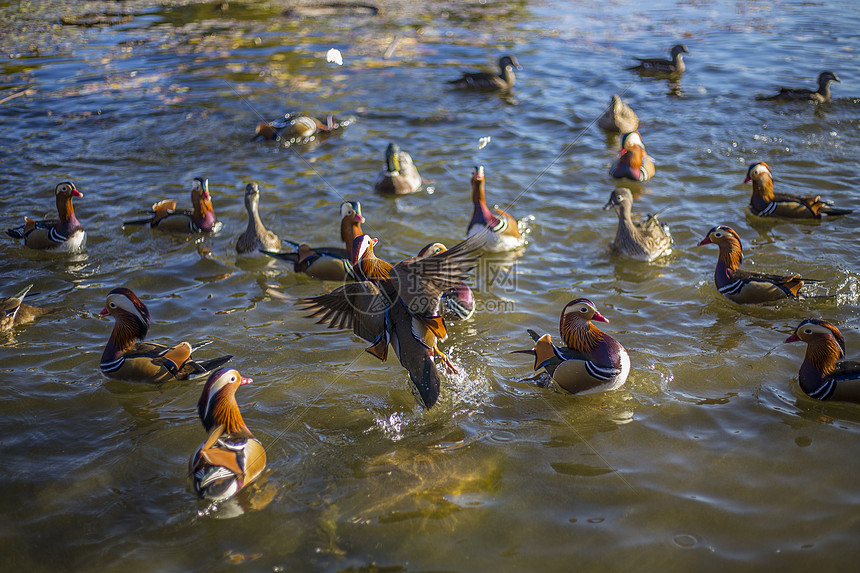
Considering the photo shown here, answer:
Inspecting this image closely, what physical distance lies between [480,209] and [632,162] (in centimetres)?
322

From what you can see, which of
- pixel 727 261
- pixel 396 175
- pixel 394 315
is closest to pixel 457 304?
pixel 394 315

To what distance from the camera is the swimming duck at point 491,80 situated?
14.6 meters

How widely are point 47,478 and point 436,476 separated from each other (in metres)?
3.03

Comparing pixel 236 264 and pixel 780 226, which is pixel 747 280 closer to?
pixel 780 226

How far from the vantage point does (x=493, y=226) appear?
337 inches

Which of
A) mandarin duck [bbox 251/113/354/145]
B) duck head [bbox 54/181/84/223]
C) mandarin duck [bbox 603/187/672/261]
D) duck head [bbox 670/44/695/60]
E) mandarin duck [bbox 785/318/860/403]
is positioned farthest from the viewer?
duck head [bbox 670/44/695/60]

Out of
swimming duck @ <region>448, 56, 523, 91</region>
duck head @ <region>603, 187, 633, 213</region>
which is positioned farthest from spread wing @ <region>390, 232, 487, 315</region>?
swimming duck @ <region>448, 56, 523, 91</region>

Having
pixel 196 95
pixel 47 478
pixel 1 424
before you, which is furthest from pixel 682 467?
pixel 196 95

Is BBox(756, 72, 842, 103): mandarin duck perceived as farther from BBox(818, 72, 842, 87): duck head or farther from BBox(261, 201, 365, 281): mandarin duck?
BBox(261, 201, 365, 281): mandarin duck

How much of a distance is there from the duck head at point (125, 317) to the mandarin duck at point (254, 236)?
2440 mm

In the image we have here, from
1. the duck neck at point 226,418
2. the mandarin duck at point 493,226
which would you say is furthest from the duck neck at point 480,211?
the duck neck at point 226,418

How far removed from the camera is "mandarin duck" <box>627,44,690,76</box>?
50.6ft

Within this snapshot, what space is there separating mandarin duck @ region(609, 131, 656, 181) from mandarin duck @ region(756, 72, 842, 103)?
449cm

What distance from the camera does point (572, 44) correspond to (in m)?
18.1
